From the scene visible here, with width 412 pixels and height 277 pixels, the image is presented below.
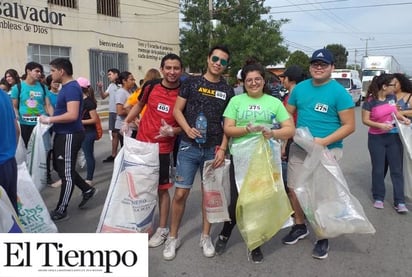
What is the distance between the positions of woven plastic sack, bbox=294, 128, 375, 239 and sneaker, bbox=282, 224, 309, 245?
431mm

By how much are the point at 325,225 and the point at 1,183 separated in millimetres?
2449

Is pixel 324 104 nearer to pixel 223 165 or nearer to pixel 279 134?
pixel 279 134

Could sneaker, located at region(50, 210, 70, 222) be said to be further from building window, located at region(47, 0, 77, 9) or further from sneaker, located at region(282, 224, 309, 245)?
building window, located at region(47, 0, 77, 9)

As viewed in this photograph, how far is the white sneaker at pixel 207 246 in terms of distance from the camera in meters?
3.57

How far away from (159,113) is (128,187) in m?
0.70

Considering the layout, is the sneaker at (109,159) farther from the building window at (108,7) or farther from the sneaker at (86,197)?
the building window at (108,7)

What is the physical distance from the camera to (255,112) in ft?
10.8

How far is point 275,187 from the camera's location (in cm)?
324

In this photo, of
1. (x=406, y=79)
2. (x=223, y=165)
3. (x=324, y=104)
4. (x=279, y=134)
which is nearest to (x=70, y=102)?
(x=223, y=165)

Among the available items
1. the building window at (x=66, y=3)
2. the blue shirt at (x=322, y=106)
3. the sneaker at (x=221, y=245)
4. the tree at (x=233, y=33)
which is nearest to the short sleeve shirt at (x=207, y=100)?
the blue shirt at (x=322, y=106)

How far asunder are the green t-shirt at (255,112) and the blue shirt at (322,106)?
41cm

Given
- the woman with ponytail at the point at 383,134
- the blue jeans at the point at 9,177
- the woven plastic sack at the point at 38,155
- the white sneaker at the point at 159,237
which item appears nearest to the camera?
the blue jeans at the point at 9,177

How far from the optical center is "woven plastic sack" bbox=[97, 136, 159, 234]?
3.48 meters

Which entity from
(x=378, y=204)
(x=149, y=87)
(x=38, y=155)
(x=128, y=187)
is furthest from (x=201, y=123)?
(x=378, y=204)
